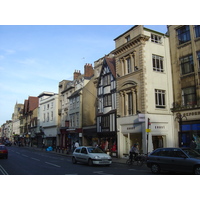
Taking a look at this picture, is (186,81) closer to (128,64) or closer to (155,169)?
(128,64)

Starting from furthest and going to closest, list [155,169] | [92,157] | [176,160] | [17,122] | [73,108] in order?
[17,122]
[73,108]
[92,157]
[155,169]
[176,160]

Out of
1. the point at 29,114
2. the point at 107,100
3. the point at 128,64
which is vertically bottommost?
the point at 107,100

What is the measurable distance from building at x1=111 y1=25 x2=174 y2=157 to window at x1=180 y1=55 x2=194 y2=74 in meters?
1.81

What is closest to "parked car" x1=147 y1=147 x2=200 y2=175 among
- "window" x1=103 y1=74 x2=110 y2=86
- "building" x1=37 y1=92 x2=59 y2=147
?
"window" x1=103 y1=74 x2=110 y2=86

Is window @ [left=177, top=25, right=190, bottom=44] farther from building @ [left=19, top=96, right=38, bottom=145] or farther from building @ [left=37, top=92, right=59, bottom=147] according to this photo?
building @ [left=19, top=96, right=38, bottom=145]

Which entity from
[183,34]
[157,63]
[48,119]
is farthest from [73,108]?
[183,34]

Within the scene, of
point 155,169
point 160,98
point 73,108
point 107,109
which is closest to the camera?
point 155,169

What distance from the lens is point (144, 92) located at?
2194 cm

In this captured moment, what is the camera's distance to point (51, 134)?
1949 inches

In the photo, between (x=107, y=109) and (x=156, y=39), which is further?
(x=107, y=109)

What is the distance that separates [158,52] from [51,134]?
3374 centimetres

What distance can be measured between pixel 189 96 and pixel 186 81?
156cm

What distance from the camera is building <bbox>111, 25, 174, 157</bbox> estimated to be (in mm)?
21984

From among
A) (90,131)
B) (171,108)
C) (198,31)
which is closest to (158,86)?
(171,108)
